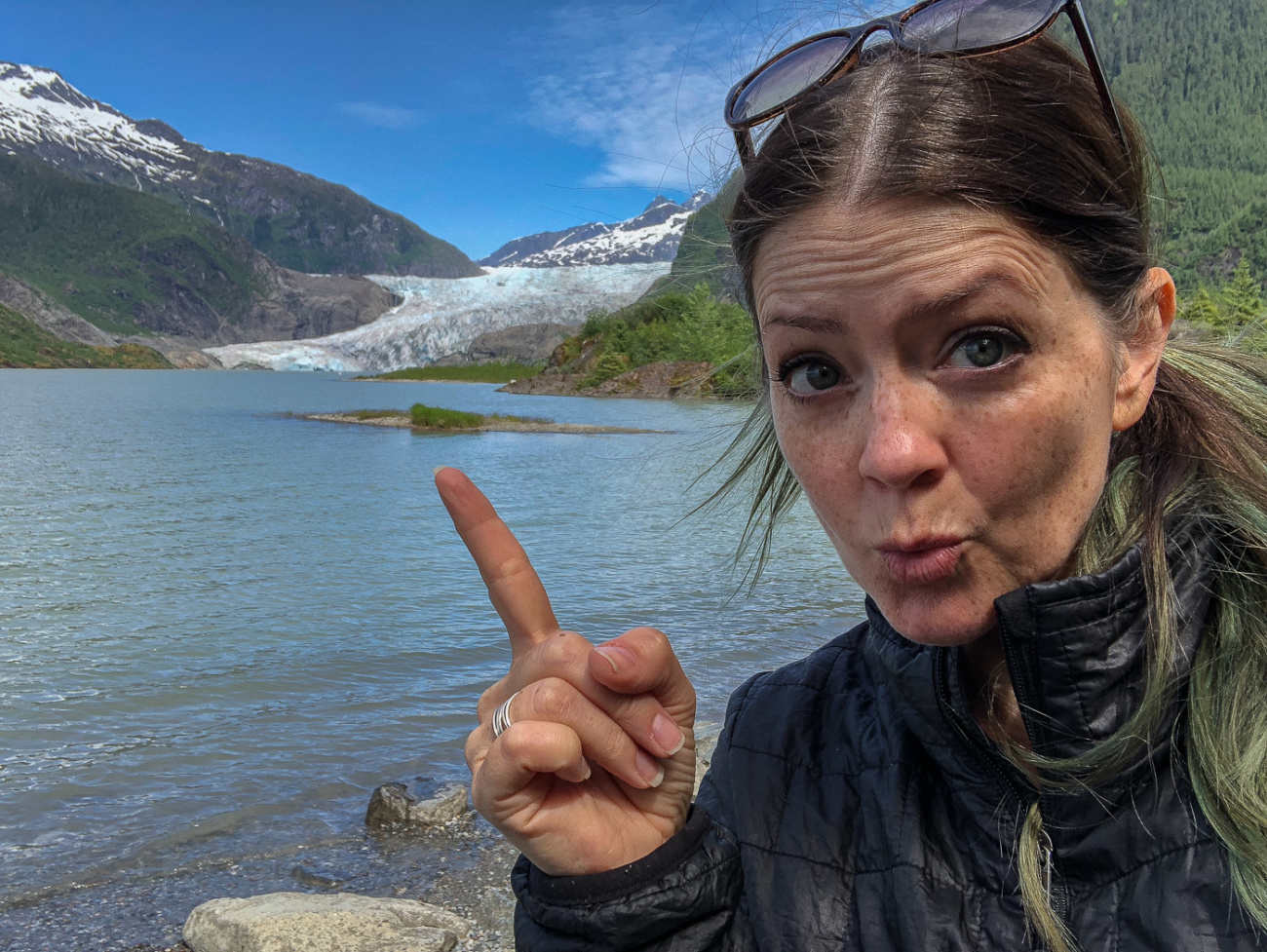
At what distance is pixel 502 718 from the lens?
119cm

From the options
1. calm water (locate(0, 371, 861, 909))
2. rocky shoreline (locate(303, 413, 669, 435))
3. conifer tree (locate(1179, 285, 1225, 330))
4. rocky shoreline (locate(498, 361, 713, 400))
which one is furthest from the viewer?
rocky shoreline (locate(498, 361, 713, 400))

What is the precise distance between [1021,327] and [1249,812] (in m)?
0.57

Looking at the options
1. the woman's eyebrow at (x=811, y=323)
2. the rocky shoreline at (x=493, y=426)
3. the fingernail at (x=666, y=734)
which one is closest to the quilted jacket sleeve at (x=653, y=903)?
the fingernail at (x=666, y=734)

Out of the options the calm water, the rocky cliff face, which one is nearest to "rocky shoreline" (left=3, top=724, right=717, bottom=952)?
the calm water

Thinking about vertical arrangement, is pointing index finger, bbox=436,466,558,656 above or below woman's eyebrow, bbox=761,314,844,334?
below

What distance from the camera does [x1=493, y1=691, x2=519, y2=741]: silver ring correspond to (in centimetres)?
117

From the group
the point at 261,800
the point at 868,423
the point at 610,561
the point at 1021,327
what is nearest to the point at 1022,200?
the point at 1021,327

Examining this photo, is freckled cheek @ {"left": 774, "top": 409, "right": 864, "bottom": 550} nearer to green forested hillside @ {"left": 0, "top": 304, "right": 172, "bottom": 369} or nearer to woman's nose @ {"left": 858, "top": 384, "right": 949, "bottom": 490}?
woman's nose @ {"left": 858, "top": 384, "right": 949, "bottom": 490}

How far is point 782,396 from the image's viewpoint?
122 cm

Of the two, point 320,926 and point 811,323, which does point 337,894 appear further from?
point 811,323

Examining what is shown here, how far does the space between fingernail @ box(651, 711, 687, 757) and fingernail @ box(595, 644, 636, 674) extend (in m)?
0.11

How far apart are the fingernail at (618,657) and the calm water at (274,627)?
124 centimetres

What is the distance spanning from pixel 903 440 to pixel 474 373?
8428 centimetres

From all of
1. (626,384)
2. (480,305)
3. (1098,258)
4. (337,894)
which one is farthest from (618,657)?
(480,305)
